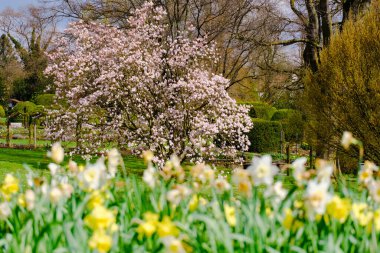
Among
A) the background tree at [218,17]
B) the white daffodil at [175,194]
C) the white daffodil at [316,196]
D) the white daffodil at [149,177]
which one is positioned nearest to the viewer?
the white daffodil at [316,196]

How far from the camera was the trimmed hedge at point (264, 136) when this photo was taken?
64.5 feet

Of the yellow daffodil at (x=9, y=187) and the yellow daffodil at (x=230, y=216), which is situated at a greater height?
the yellow daffodil at (x=9, y=187)

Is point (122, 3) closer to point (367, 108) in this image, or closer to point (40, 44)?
point (367, 108)

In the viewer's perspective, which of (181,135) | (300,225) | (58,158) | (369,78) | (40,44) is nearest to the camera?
(300,225)

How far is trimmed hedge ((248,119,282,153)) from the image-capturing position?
19.7 metres

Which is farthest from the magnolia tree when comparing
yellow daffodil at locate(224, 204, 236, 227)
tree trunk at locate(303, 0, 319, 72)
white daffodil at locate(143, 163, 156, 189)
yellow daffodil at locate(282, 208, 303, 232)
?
yellow daffodil at locate(282, 208, 303, 232)

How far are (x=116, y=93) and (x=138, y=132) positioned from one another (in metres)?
0.97

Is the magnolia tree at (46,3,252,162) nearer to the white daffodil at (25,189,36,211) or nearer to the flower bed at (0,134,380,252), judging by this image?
the flower bed at (0,134,380,252)

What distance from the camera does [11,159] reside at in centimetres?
1483

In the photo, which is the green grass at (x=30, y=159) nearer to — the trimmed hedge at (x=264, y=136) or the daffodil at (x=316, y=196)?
the trimmed hedge at (x=264, y=136)

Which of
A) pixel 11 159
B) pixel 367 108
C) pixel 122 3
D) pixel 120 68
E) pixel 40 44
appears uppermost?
pixel 40 44

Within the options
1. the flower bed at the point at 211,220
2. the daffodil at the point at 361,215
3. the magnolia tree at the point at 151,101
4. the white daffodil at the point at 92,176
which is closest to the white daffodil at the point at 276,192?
the flower bed at the point at 211,220

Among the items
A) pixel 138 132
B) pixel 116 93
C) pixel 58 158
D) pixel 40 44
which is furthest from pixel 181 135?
pixel 40 44

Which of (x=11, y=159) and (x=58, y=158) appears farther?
(x=11, y=159)
